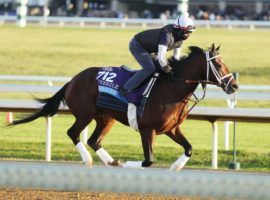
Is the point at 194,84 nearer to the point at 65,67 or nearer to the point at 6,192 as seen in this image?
the point at 6,192

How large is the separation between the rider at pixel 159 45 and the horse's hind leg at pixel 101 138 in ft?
2.50

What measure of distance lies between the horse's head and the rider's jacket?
367 millimetres

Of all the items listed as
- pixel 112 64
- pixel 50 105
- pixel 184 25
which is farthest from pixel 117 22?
pixel 184 25

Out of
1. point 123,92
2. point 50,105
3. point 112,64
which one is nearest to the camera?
point 123,92

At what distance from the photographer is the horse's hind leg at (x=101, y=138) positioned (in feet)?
29.3

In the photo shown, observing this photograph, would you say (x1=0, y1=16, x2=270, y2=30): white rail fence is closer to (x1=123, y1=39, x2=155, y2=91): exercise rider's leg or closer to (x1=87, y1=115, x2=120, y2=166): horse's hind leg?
(x1=87, y1=115, x2=120, y2=166): horse's hind leg

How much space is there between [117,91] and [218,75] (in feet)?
3.58

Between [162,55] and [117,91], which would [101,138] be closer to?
[117,91]

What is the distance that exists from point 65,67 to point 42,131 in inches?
568

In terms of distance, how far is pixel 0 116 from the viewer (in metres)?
15.6

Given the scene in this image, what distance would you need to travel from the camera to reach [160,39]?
27.9ft

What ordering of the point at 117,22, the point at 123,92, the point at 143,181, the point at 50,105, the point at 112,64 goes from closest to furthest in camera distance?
the point at 143,181 → the point at 123,92 → the point at 50,105 → the point at 112,64 → the point at 117,22

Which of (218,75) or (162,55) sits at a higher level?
(162,55)

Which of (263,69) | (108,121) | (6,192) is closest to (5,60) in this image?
(263,69)
